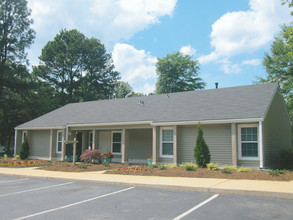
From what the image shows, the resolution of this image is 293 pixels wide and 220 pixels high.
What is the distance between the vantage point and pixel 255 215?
5898 mm

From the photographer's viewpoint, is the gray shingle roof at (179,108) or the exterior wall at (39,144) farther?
the exterior wall at (39,144)

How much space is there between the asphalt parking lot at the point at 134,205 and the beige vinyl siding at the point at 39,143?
14.1 metres

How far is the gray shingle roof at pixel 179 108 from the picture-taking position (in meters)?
15.4

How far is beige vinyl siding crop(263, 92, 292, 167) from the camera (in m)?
14.7

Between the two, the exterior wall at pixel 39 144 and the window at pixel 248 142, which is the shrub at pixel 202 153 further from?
the exterior wall at pixel 39 144

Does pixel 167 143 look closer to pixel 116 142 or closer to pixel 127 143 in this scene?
pixel 127 143

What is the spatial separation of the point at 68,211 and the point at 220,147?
34.3 feet

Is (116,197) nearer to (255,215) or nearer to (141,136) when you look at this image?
(255,215)

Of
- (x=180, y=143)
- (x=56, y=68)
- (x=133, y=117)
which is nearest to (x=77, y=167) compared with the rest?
(x=133, y=117)

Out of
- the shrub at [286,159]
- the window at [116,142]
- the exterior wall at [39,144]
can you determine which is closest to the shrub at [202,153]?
the shrub at [286,159]

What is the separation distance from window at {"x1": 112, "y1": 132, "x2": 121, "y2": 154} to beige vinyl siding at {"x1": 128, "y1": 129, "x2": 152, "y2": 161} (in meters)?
0.88

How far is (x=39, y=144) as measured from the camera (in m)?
23.7

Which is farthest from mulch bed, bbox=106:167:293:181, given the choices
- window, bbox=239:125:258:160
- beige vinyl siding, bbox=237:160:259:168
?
window, bbox=239:125:258:160

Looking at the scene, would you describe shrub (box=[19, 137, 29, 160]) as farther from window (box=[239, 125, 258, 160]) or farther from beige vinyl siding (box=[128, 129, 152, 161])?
window (box=[239, 125, 258, 160])
